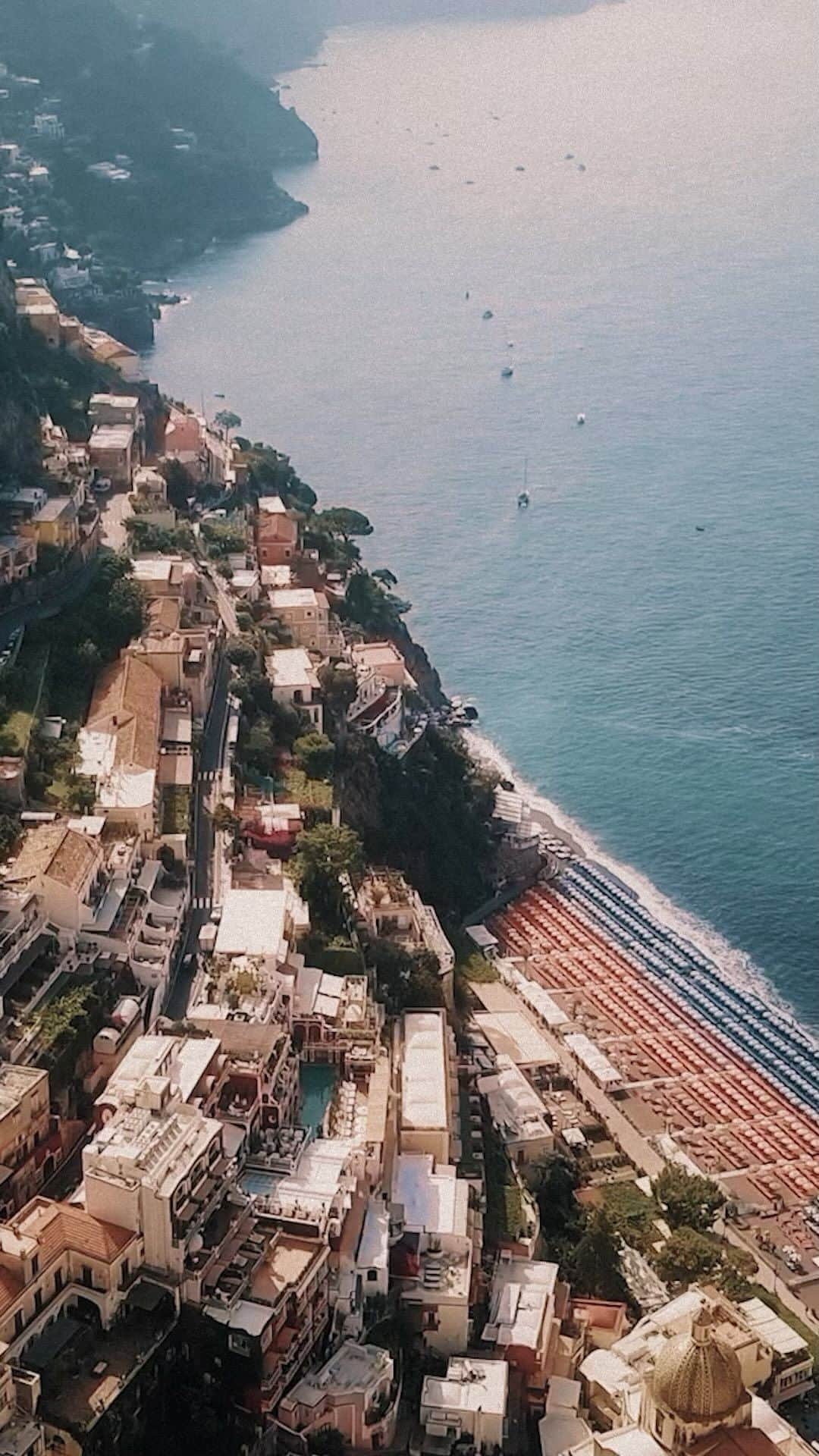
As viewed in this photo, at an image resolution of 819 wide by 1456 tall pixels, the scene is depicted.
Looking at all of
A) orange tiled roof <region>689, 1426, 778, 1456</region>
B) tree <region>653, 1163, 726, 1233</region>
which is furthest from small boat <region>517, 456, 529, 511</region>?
orange tiled roof <region>689, 1426, 778, 1456</region>

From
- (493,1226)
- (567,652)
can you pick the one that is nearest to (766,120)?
(567,652)

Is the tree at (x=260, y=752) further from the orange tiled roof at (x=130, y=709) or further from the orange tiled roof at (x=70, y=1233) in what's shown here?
the orange tiled roof at (x=70, y=1233)

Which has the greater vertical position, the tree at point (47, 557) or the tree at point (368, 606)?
the tree at point (368, 606)

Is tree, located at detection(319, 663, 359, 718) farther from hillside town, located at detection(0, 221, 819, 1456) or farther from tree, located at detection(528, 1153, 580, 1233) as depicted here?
tree, located at detection(528, 1153, 580, 1233)

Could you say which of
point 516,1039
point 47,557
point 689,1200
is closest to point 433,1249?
point 689,1200

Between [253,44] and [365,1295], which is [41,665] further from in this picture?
[253,44]

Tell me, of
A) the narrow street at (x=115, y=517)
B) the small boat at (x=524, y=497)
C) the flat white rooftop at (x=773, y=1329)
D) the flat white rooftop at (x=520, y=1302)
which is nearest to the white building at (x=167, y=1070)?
the flat white rooftop at (x=520, y=1302)

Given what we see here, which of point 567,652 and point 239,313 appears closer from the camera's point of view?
point 567,652
